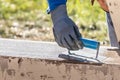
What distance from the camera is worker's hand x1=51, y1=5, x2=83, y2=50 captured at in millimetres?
2156

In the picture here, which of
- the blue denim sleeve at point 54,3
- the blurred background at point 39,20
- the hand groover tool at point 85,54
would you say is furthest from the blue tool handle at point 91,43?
the blurred background at point 39,20

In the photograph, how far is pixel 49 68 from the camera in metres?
2.06

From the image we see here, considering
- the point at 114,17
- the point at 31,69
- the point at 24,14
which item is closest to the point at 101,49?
the point at 114,17

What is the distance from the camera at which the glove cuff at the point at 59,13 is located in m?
2.28

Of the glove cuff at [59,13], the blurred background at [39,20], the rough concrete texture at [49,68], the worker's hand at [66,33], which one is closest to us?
the rough concrete texture at [49,68]

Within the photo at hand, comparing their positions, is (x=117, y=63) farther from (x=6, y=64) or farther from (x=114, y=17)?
(x=6, y=64)

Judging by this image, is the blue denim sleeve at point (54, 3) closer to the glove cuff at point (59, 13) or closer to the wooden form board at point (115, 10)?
the glove cuff at point (59, 13)

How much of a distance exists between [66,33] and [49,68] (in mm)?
221

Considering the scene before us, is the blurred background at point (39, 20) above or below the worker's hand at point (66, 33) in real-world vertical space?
above

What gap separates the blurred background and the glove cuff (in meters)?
2.04

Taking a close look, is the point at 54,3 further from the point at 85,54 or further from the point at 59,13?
the point at 85,54

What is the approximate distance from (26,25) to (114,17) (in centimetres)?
288

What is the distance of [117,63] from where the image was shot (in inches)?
80.0

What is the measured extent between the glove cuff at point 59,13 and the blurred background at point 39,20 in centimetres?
204
